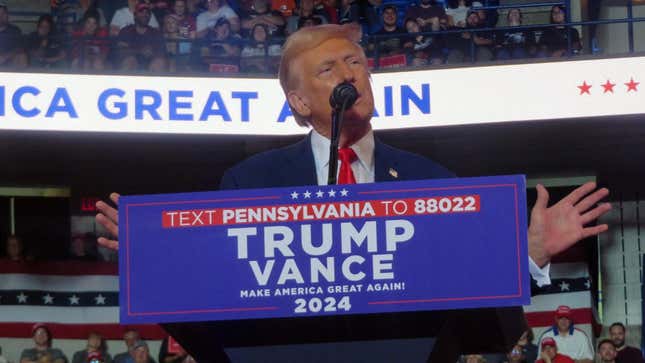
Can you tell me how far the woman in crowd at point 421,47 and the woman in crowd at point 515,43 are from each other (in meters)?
0.64

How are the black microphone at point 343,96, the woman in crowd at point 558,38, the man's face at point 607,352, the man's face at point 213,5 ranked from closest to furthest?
1. the black microphone at point 343,96
2. the man's face at point 607,352
3. the woman in crowd at point 558,38
4. the man's face at point 213,5

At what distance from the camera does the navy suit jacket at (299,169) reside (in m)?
3.71

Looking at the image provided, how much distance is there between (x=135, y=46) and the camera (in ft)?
48.1

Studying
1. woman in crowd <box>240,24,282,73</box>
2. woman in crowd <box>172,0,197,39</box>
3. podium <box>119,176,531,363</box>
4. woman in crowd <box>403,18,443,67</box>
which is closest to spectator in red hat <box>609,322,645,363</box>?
woman in crowd <box>403,18,443,67</box>

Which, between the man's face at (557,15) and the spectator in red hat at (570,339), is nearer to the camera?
the spectator in red hat at (570,339)

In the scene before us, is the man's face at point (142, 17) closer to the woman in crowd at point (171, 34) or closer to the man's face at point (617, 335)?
the woman in crowd at point (171, 34)

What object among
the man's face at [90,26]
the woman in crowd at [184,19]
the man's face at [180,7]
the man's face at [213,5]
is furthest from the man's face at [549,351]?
the man's face at [90,26]

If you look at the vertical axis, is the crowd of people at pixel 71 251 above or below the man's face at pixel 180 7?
below

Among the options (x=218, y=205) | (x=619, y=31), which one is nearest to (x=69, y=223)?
(x=619, y=31)

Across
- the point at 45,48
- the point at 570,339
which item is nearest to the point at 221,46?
the point at 45,48

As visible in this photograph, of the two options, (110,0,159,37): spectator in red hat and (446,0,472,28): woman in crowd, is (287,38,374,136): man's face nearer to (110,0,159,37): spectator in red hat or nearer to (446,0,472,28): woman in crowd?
(446,0,472,28): woman in crowd

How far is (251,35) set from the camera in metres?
15.2

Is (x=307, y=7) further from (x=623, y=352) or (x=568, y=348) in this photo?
(x=623, y=352)

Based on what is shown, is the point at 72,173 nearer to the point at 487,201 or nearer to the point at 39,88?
the point at 39,88
